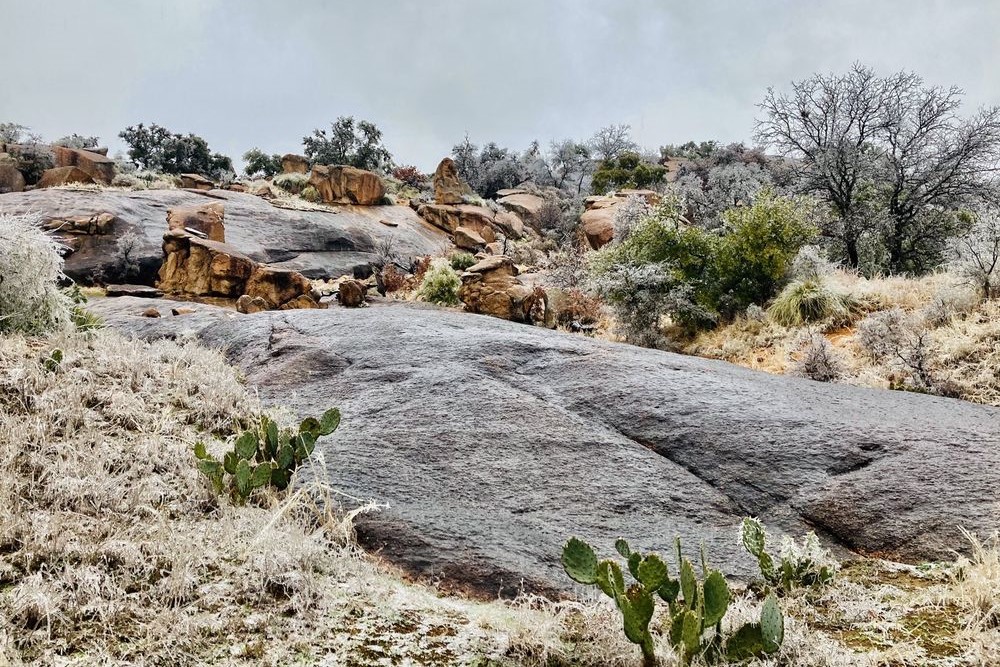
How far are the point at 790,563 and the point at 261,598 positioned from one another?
2663mm

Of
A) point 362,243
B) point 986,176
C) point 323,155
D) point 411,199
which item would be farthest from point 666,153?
point 986,176

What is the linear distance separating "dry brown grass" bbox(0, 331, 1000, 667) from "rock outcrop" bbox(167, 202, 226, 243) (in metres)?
16.5

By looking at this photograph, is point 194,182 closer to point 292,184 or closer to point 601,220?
point 292,184

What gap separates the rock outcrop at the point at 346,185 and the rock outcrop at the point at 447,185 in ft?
11.6

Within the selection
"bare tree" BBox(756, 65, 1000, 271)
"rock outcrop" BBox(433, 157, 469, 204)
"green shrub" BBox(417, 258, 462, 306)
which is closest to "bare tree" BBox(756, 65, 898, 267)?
"bare tree" BBox(756, 65, 1000, 271)

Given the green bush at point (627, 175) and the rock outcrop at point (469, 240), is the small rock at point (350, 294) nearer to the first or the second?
the rock outcrop at point (469, 240)

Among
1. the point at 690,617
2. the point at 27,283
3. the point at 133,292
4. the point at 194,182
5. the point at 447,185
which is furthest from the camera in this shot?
the point at 447,185

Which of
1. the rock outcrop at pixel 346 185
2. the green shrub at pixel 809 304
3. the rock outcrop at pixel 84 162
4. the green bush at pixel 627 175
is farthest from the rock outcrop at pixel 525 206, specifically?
the green shrub at pixel 809 304

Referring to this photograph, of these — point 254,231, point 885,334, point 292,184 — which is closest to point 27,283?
point 885,334

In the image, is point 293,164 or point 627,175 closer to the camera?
point 627,175

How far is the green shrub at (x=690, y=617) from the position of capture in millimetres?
2270

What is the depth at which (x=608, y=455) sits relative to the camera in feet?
13.9

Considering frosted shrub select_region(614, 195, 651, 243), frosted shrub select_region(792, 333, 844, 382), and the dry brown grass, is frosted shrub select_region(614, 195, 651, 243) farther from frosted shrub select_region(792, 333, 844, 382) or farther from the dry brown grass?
the dry brown grass

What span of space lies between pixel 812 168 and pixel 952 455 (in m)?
14.7
